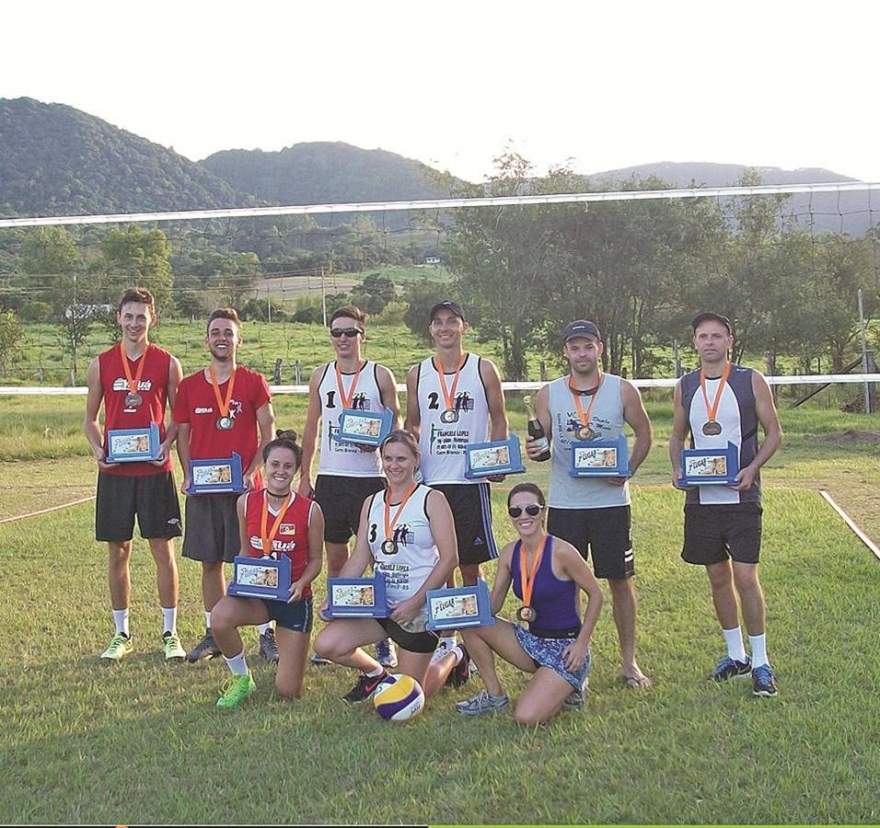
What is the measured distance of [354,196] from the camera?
129 m

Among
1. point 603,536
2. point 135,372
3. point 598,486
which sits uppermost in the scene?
point 135,372

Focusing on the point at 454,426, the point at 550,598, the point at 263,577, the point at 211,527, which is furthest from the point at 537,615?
the point at 211,527

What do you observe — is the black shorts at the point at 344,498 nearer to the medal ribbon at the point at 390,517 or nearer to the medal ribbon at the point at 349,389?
the medal ribbon at the point at 349,389

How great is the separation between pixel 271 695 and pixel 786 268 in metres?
11.3

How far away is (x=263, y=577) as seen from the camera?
5246mm

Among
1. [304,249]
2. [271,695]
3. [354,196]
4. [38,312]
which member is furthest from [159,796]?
[354,196]

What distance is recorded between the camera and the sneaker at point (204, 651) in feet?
20.0

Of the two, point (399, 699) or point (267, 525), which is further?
point (267, 525)

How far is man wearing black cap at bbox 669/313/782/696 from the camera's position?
533 centimetres

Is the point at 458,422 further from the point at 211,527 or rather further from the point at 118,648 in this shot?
the point at 118,648

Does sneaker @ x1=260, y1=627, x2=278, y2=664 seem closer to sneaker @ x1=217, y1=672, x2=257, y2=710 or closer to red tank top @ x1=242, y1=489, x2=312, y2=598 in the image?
sneaker @ x1=217, y1=672, x2=257, y2=710

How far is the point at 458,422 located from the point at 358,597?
42.5 inches

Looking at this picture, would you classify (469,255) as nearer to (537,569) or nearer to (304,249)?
(304,249)

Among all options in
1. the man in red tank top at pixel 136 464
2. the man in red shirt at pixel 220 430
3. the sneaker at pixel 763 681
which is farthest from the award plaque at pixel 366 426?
the sneaker at pixel 763 681
